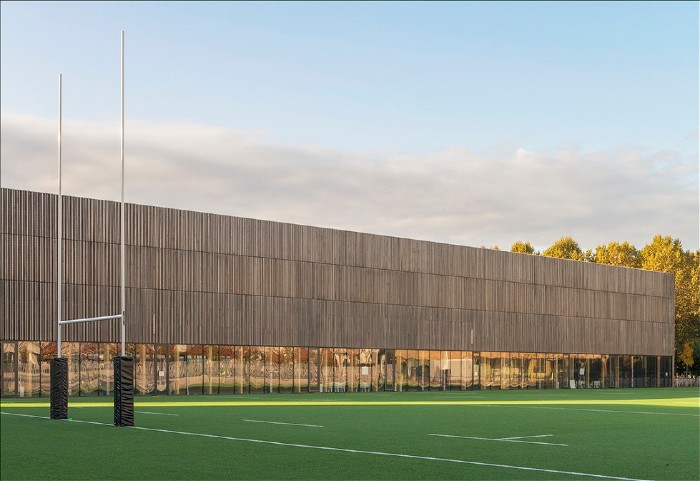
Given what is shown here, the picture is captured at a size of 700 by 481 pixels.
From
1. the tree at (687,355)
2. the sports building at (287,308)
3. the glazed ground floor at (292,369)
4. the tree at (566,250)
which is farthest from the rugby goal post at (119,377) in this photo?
the tree at (566,250)

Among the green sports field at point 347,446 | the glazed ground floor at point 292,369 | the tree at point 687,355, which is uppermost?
the green sports field at point 347,446

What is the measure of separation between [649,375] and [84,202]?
5186 cm

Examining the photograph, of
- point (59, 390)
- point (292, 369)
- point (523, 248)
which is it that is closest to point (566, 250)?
point (523, 248)

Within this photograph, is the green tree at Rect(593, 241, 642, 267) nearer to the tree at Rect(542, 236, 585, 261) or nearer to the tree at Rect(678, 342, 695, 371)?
the tree at Rect(542, 236, 585, 261)

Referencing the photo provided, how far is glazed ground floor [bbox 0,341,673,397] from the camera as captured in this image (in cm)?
4694

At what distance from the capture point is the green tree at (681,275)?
10375 cm

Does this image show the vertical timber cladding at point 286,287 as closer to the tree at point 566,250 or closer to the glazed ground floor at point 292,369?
the glazed ground floor at point 292,369

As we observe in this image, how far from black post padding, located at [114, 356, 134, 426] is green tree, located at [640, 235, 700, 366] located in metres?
87.7

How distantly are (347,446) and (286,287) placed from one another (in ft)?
123

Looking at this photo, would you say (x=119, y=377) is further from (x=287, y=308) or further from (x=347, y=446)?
(x=287, y=308)

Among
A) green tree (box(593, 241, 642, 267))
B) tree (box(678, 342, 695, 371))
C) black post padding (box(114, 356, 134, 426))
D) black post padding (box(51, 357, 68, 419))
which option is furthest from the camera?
green tree (box(593, 241, 642, 267))

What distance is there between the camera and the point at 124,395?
23.7 meters

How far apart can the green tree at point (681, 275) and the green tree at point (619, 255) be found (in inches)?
56.5

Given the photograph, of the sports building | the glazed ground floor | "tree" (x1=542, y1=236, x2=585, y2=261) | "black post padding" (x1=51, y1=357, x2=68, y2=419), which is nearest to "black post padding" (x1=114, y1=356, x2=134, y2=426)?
"black post padding" (x1=51, y1=357, x2=68, y2=419)
